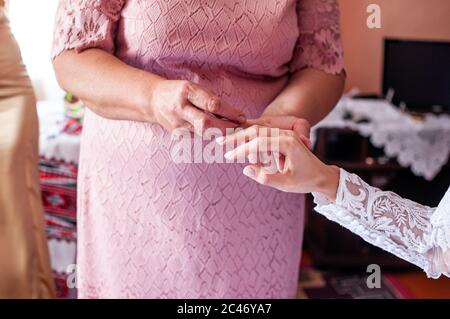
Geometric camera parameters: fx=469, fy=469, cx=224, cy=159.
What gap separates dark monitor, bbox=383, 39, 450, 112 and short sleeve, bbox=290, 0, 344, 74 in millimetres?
134

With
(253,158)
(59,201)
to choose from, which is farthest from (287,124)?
(59,201)

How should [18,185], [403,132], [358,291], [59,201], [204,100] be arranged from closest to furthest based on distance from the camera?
[204,100] → [18,185] → [358,291] → [59,201] → [403,132]

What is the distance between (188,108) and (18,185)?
0.91 ft

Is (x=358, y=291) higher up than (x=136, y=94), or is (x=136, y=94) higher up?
(x=136, y=94)

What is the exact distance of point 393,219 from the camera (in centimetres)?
56

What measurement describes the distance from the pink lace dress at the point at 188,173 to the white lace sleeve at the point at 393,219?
171mm

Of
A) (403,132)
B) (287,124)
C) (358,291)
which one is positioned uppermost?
(287,124)

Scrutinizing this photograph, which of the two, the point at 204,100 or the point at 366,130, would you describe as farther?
the point at 366,130

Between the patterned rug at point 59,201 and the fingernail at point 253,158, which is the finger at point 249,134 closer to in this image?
the fingernail at point 253,158

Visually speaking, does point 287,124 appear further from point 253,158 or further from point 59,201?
point 59,201

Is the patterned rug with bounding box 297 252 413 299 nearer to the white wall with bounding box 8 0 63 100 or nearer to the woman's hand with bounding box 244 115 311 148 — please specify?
the woman's hand with bounding box 244 115 311 148

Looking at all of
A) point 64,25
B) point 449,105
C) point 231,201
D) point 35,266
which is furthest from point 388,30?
point 35,266

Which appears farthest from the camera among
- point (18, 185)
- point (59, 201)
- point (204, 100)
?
point (59, 201)

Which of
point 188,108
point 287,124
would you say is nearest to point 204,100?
point 188,108
